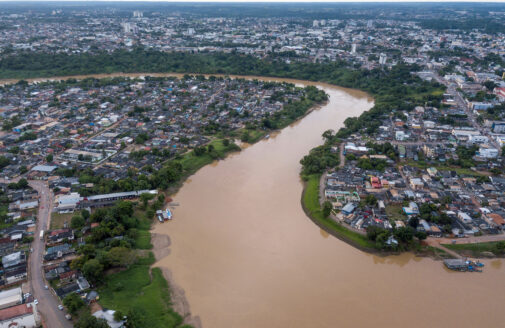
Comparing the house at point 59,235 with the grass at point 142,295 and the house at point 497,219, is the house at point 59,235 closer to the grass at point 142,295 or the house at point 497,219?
the grass at point 142,295

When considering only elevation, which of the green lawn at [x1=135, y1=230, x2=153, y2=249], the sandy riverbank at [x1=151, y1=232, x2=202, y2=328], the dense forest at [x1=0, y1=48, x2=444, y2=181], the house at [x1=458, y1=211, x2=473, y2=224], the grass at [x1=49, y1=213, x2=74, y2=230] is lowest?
the sandy riverbank at [x1=151, y1=232, x2=202, y2=328]

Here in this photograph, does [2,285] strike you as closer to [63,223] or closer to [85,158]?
A: [63,223]

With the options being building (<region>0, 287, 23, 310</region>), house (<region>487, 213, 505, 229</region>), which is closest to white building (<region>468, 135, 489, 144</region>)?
house (<region>487, 213, 505, 229</region>)

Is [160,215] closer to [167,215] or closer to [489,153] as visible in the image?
[167,215]

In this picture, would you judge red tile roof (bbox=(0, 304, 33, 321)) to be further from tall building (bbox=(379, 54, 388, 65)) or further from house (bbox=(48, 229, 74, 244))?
tall building (bbox=(379, 54, 388, 65))

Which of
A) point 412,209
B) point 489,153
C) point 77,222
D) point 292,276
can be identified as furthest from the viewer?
point 489,153

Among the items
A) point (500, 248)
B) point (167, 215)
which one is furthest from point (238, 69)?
point (500, 248)
